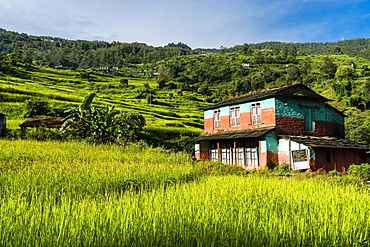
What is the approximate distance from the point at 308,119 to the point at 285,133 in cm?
277

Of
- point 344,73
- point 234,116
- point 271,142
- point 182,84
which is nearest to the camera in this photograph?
point 271,142

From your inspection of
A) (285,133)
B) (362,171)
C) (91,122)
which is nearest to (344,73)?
(285,133)

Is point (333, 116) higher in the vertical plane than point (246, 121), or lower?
higher

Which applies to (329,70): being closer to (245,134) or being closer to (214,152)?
(214,152)

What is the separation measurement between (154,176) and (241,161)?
13.1m

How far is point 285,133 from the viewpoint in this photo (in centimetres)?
1955

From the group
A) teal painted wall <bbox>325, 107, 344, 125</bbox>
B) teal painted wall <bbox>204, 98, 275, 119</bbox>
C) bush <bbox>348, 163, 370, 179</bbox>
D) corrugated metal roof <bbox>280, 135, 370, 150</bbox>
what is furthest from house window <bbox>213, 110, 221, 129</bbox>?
bush <bbox>348, 163, 370, 179</bbox>

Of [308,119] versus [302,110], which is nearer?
[302,110]

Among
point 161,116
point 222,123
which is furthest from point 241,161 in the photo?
point 161,116

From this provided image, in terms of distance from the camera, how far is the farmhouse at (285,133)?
59.9ft

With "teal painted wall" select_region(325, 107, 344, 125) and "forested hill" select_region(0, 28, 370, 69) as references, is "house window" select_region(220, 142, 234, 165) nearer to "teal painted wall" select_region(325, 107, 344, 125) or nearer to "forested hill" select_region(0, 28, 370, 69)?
"teal painted wall" select_region(325, 107, 344, 125)

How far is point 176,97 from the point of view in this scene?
64.1m

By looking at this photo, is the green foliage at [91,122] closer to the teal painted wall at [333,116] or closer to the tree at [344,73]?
the teal painted wall at [333,116]

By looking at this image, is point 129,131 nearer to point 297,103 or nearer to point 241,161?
point 241,161
